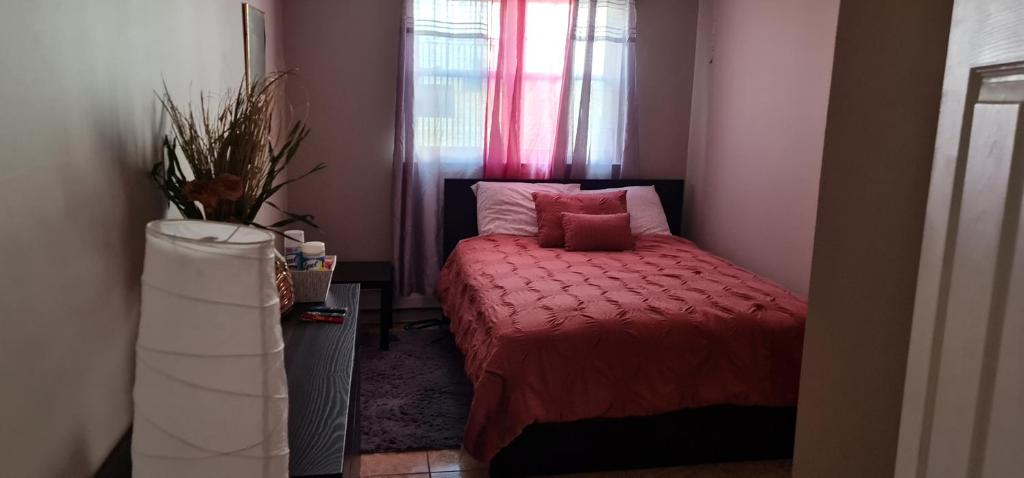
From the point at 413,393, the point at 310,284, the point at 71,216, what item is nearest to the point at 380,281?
the point at 413,393

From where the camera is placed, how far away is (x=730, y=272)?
340cm

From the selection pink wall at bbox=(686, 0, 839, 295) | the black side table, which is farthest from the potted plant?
pink wall at bbox=(686, 0, 839, 295)

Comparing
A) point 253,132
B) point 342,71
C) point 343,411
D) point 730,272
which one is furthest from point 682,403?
point 342,71

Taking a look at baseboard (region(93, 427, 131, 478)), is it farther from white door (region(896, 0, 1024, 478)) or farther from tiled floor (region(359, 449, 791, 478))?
tiled floor (region(359, 449, 791, 478))

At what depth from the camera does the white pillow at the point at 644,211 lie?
4.30 metres

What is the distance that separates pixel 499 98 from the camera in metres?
4.29

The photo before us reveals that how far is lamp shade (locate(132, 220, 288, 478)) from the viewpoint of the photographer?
87cm

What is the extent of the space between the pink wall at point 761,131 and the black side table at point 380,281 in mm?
2031

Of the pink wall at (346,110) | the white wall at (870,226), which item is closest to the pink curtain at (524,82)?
the pink wall at (346,110)

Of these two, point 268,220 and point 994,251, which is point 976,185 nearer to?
point 994,251

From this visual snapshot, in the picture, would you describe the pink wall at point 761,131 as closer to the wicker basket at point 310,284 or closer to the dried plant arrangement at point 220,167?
the wicker basket at point 310,284

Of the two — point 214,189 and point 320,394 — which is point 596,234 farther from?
point 214,189

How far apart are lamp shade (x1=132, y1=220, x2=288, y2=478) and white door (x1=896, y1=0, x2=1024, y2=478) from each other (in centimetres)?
84

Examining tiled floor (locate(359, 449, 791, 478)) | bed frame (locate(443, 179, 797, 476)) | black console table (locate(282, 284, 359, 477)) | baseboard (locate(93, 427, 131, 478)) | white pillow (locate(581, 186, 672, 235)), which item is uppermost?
white pillow (locate(581, 186, 672, 235))
